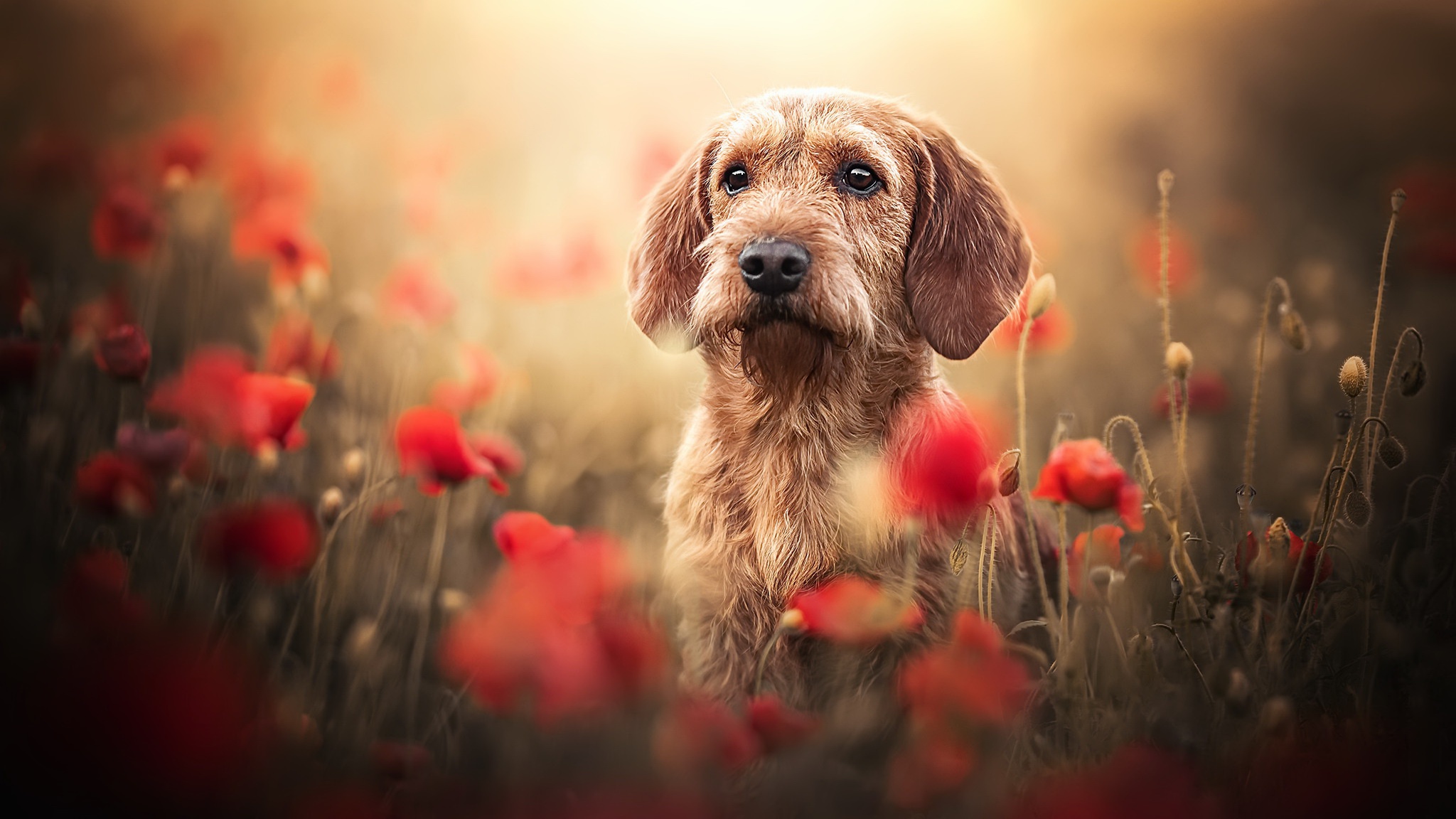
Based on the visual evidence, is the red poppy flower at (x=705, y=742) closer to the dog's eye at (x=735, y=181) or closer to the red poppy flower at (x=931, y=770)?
the red poppy flower at (x=931, y=770)

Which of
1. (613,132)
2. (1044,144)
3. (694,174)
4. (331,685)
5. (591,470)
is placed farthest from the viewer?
(1044,144)

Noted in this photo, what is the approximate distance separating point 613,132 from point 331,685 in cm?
303

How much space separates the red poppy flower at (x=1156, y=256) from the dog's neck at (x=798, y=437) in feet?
4.08

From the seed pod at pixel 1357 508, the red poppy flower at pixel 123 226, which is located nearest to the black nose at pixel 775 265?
the seed pod at pixel 1357 508

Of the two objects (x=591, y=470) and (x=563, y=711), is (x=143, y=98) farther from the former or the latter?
(x=563, y=711)

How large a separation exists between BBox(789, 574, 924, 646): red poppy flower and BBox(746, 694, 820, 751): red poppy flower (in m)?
0.22

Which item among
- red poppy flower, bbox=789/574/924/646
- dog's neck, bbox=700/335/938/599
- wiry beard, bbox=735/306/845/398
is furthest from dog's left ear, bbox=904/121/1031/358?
red poppy flower, bbox=789/574/924/646

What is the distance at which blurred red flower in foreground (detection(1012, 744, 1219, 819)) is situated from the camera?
1.04 metres

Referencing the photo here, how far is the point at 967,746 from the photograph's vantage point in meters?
1.35

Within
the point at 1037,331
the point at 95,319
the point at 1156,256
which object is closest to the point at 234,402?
the point at 95,319

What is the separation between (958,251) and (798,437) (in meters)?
0.64

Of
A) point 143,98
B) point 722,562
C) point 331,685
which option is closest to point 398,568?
point 331,685

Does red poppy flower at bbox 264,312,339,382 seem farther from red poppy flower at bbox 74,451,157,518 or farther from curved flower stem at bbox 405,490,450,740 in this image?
red poppy flower at bbox 74,451,157,518

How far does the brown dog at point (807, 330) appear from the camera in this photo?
75.6 inches
